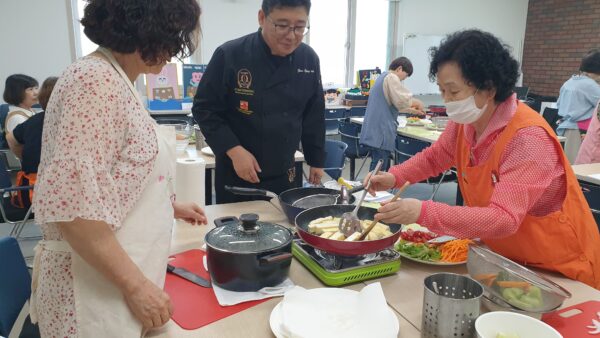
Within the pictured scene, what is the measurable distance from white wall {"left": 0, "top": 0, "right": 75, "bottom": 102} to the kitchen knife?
5.55 metres

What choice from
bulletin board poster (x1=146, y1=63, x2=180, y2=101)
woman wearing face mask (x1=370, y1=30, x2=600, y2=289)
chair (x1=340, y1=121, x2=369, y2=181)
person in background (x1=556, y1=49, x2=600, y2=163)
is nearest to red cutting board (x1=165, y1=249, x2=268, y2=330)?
woman wearing face mask (x1=370, y1=30, x2=600, y2=289)

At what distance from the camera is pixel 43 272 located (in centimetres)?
100

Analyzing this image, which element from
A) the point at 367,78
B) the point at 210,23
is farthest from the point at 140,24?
the point at 367,78

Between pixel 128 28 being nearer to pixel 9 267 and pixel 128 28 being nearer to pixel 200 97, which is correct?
pixel 9 267

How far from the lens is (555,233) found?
1.35m

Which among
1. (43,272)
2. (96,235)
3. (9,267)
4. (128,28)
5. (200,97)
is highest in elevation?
(128,28)

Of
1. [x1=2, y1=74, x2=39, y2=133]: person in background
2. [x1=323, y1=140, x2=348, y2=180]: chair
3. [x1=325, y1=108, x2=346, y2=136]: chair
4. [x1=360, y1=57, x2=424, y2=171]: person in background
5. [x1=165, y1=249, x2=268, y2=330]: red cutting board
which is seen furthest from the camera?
[x1=325, y1=108, x2=346, y2=136]: chair

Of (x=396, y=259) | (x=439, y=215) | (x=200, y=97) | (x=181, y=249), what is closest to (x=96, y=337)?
(x=181, y=249)

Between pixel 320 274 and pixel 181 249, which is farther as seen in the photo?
pixel 181 249

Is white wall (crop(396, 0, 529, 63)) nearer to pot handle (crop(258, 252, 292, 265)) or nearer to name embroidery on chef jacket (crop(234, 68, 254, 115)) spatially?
name embroidery on chef jacket (crop(234, 68, 254, 115))

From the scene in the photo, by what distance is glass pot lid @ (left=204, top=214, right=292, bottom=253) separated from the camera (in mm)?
1163

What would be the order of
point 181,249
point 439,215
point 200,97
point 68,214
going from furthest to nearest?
1. point 200,97
2. point 181,249
3. point 439,215
4. point 68,214

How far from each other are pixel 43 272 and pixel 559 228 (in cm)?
141

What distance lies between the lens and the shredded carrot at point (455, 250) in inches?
55.5
